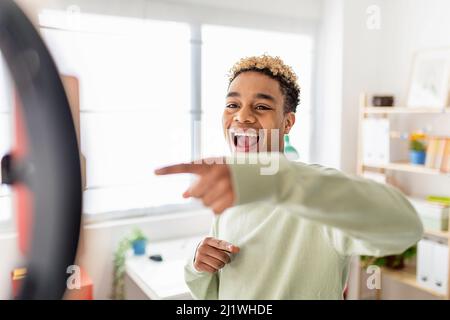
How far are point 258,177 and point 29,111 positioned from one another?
0.37ft

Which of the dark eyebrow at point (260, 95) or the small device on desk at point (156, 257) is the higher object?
the dark eyebrow at point (260, 95)

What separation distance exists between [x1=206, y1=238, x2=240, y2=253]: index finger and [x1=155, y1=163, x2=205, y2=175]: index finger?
212 millimetres

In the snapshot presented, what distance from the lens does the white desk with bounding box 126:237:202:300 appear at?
1.15 m

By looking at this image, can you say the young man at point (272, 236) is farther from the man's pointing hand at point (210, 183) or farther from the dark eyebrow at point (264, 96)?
the man's pointing hand at point (210, 183)

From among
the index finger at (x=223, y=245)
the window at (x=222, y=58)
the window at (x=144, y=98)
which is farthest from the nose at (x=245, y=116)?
the window at (x=144, y=98)

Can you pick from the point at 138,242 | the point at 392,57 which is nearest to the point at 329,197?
the point at 138,242

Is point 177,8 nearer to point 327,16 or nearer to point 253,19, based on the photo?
point 253,19

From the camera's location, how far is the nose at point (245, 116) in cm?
38

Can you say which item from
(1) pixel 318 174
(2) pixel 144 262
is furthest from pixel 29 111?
(2) pixel 144 262

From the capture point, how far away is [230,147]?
418 mm

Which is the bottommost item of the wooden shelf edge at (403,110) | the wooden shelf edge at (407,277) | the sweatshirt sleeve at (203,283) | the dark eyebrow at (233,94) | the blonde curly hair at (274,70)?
the wooden shelf edge at (407,277)

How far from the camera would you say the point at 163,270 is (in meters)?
1.36

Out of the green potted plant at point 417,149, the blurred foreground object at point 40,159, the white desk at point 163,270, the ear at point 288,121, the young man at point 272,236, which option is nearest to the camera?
the blurred foreground object at point 40,159

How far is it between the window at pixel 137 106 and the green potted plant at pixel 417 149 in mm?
893
